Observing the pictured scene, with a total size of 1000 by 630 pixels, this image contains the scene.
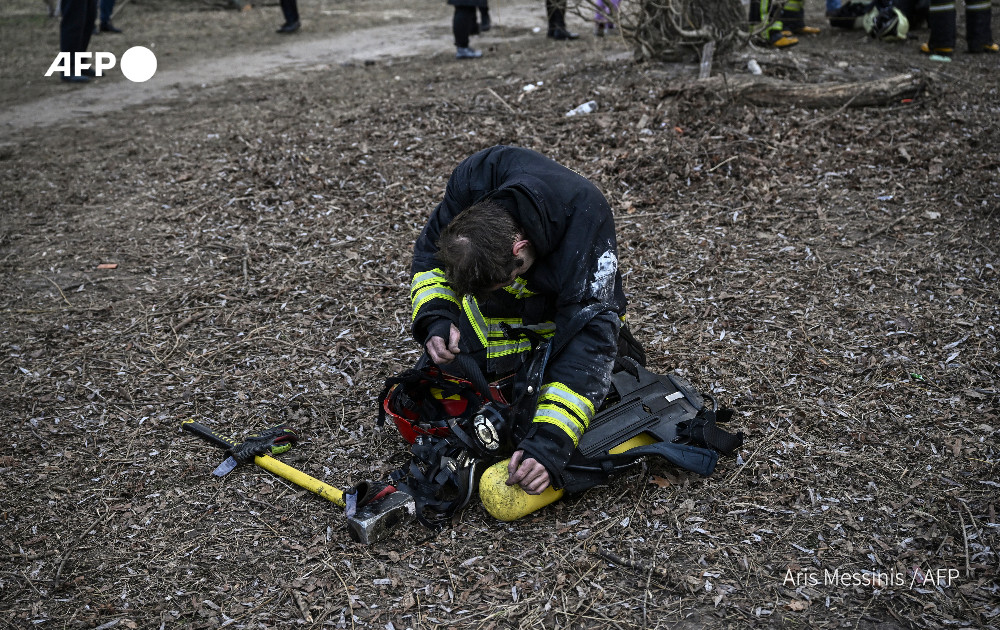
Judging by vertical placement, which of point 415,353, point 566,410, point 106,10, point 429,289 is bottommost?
point 415,353

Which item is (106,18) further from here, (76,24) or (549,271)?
(549,271)

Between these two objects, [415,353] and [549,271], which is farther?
[415,353]

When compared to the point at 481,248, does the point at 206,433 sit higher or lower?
lower

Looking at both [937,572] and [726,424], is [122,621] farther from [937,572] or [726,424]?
[937,572]

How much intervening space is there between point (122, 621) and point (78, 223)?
3677mm

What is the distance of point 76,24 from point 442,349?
788 centimetres

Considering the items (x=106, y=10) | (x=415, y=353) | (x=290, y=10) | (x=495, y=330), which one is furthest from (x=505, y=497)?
(x=106, y=10)

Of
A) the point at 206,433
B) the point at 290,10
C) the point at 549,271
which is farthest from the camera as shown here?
the point at 290,10

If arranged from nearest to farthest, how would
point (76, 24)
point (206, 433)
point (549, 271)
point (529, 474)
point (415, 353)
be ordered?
point (529, 474) → point (549, 271) → point (206, 433) → point (415, 353) → point (76, 24)

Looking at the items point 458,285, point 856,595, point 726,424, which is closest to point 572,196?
point 458,285

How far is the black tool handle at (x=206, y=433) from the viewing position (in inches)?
118

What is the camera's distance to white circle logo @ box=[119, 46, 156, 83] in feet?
29.8

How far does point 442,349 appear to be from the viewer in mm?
2699

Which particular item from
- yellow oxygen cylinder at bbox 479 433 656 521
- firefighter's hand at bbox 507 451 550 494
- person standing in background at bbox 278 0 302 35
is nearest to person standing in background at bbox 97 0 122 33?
person standing in background at bbox 278 0 302 35
